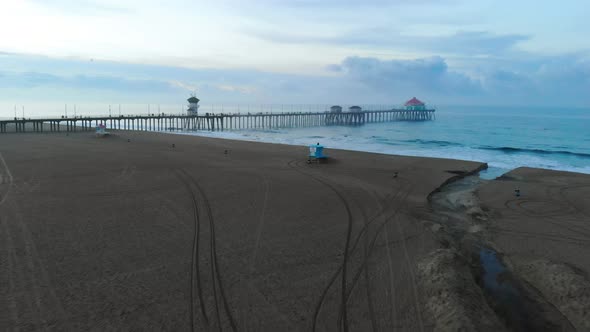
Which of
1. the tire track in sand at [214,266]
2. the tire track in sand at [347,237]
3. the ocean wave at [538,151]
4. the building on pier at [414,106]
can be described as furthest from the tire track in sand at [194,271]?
the building on pier at [414,106]

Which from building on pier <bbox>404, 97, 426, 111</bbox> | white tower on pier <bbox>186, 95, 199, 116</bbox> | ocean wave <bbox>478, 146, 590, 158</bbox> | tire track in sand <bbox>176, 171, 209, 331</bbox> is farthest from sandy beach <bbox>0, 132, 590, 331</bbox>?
building on pier <bbox>404, 97, 426, 111</bbox>

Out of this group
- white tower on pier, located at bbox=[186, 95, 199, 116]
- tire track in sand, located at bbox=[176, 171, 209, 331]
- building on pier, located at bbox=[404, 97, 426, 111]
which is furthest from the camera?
building on pier, located at bbox=[404, 97, 426, 111]

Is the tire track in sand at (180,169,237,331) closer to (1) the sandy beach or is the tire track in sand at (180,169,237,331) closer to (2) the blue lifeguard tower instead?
(1) the sandy beach

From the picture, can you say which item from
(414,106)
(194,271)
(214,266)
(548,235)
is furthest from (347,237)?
(414,106)

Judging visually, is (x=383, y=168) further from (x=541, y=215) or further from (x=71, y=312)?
(x=71, y=312)

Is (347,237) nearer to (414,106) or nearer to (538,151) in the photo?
(538,151)

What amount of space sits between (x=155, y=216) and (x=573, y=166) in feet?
92.5

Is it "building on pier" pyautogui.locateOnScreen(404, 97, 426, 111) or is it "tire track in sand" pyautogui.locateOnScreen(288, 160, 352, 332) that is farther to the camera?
"building on pier" pyautogui.locateOnScreen(404, 97, 426, 111)

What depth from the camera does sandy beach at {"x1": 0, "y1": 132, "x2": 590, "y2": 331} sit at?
6230 mm

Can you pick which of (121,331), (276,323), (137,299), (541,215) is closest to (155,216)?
(137,299)

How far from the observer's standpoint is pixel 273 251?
8.80 metres

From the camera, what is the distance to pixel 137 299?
6578 millimetres

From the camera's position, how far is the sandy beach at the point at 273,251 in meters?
6.23

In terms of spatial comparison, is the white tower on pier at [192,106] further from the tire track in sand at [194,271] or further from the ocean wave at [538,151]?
the tire track in sand at [194,271]
